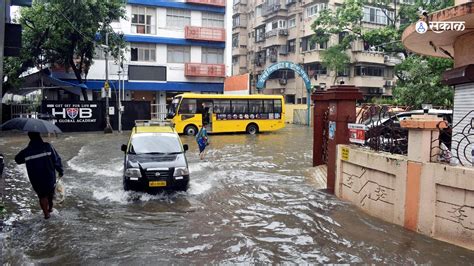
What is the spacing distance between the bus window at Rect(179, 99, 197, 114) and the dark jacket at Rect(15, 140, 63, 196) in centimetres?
1785

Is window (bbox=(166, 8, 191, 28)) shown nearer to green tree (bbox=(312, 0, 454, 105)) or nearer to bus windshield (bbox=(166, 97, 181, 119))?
green tree (bbox=(312, 0, 454, 105))

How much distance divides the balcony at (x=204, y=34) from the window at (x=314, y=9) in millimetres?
11498

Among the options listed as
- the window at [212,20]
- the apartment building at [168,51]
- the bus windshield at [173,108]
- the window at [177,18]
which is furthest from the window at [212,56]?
the bus windshield at [173,108]

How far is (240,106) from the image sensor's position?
89.6ft

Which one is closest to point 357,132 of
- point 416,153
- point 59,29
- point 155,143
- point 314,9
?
point 416,153

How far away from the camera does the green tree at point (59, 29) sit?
2534cm

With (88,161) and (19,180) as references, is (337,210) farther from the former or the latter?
(88,161)

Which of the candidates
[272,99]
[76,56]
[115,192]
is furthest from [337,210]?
[76,56]

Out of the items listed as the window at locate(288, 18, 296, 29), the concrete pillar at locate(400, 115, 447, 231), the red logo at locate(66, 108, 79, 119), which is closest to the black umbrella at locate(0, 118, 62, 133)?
Answer: the concrete pillar at locate(400, 115, 447, 231)

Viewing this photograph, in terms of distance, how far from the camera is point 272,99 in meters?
28.1

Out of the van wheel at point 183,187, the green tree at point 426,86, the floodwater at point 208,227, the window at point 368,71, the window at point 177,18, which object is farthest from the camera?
the window at point 368,71

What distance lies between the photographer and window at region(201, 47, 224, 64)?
3747cm

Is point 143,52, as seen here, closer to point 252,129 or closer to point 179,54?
point 179,54
